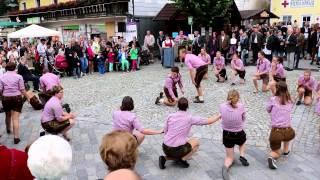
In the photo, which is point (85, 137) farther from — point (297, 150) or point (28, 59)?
point (28, 59)

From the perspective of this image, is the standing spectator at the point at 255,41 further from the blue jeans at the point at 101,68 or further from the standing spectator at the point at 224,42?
the blue jeans at the point at 101,68

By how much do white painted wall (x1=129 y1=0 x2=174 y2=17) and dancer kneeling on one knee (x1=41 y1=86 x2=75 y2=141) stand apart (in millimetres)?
16378

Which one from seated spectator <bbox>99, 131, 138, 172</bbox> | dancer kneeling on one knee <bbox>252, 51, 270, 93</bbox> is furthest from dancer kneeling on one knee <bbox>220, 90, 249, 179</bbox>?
dancer kneeling on one knee <bbox>252, 51, 270, 93</bbox>

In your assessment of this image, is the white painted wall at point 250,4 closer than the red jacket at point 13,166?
No

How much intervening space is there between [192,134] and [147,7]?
17.2 metres

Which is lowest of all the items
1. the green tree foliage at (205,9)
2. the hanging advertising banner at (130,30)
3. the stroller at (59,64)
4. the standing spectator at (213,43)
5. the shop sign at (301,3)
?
the stroller at (59,64)

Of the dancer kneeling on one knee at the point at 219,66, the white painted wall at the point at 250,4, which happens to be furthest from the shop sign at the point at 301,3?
the dancer kneeling on one knee at the point at 219,66

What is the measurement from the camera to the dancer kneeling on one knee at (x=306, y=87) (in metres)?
10.5

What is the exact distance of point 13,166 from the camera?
2.99m

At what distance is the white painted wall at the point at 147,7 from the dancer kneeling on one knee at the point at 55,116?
16378 millimetres

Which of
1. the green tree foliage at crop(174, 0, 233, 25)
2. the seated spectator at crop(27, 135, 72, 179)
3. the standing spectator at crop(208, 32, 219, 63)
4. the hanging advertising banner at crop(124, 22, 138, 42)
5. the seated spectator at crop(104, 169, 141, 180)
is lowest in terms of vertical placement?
the seated spectator at crop(104, 169, 141, 180)

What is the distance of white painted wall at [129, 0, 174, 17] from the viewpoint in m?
23.5

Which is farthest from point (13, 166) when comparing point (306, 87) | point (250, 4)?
point (250, 4)

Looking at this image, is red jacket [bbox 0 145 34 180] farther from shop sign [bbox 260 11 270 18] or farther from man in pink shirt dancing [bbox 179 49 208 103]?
shop sign [bbox 260 11 270 18]
